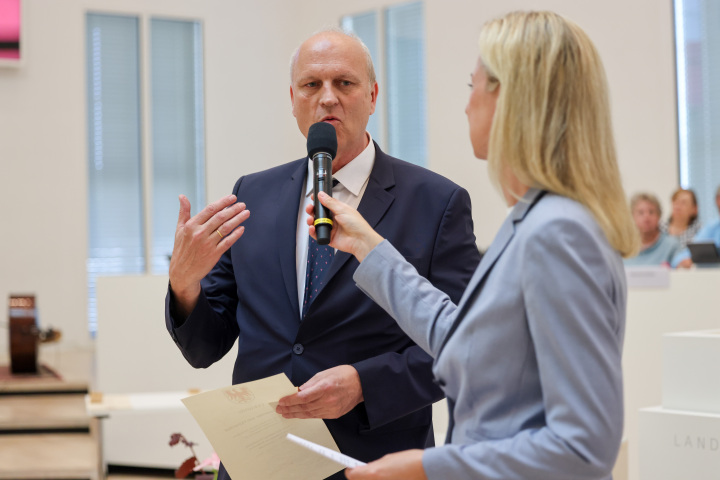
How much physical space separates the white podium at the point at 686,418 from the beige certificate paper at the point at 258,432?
4.18 ft

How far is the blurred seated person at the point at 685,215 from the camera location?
292 inches

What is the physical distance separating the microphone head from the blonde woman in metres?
0.55

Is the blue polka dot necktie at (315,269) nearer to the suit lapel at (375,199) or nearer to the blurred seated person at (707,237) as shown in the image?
the suit lapel at (375,199)

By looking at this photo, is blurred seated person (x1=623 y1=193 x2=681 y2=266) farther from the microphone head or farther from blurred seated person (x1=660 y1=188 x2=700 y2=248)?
the microphone head

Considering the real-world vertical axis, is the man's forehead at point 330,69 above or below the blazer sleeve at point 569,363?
above

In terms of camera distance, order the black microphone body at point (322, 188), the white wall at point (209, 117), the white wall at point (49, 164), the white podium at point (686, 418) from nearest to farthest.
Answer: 1. the black microphone body at point (322, 188)
2. the white podium at point (686, 418)
3. the white wall at point (209, 117)
4. the white wall at point (49, 164)

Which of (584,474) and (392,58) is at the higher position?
(392,58)

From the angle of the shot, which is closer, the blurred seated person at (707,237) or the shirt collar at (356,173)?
the shirt collar at (356,173)

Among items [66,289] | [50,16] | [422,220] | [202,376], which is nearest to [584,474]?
[422,220]

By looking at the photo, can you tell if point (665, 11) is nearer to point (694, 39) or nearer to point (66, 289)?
point (694, 39)

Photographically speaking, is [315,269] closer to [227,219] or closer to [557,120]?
[227,219]

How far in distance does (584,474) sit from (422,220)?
0.82 metres

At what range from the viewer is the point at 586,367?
1.03m

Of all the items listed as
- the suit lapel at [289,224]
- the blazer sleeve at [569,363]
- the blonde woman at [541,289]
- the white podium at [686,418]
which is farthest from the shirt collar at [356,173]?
the white podium at [686,418]
